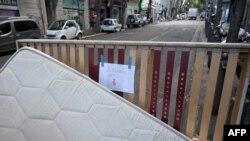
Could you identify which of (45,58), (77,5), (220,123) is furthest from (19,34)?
(77,5)

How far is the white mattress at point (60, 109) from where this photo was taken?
7.84 feet

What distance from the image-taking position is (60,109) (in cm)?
259

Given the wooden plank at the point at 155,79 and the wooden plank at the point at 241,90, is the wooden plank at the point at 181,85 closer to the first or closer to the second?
the wooden plank at the point at 155,79

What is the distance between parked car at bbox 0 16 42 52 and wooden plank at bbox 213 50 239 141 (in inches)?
400

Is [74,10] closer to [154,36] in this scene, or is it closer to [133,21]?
[133,21]

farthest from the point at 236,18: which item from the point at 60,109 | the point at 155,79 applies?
the point at 60,109

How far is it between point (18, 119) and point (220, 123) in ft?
8.31

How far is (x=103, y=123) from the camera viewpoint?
244cm

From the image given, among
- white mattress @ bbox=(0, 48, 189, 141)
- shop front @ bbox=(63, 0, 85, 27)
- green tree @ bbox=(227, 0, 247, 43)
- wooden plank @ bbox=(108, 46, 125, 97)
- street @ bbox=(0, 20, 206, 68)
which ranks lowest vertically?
street @ bbox=(0, 20, 206, 68)

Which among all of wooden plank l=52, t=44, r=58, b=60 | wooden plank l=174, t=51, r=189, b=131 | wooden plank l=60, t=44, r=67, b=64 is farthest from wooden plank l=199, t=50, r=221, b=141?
wooden plank l=52, t=44, r=58, b=60

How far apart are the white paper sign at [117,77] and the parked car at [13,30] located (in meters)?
8.95

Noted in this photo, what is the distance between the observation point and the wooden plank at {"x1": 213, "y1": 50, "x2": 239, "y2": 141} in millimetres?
2240

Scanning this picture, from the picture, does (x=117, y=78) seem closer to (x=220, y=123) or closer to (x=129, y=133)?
(x=129, y=133)

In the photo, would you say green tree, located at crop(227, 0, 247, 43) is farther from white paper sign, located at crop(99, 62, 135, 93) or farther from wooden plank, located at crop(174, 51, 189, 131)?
white paper sign, located at crop(99, 62, 135, 93)
